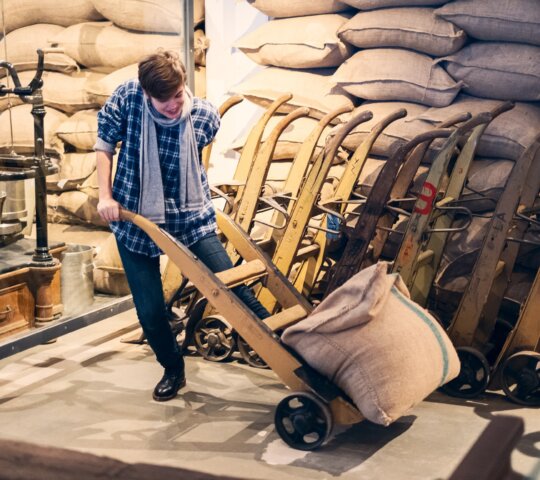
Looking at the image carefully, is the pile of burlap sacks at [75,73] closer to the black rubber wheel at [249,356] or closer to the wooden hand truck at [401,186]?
the black rubber wheel at [249,356]

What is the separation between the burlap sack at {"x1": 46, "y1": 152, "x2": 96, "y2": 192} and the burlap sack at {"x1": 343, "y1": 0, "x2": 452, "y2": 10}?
150 centimetres

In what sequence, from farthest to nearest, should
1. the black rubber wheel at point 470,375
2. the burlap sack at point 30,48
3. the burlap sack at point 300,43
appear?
the burlap sack at point 300,43 → the burlap sack at point 30,48 → the black rubber wheel at point 470,375

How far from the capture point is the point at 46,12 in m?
3.92

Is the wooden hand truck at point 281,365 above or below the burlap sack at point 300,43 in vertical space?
below

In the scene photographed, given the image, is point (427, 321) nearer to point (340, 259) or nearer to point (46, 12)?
point (340, 259)

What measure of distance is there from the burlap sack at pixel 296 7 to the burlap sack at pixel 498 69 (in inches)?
28.9

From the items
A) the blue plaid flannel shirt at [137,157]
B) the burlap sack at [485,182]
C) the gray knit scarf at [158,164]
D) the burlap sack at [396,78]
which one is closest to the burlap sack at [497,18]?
the burlap sack at [396,78]

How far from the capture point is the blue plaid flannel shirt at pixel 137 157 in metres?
3.12

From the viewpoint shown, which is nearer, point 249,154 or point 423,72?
point 249,154

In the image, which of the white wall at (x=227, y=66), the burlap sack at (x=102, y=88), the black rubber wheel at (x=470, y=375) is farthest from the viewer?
the white wall at (x=227, y=66)

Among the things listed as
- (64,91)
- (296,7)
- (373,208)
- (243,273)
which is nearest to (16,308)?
(64,91)

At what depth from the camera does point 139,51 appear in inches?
175

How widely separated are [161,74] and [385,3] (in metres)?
1.79

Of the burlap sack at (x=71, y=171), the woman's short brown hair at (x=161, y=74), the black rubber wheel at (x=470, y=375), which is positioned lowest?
the black rubber wheel at (x=470, y=375)
